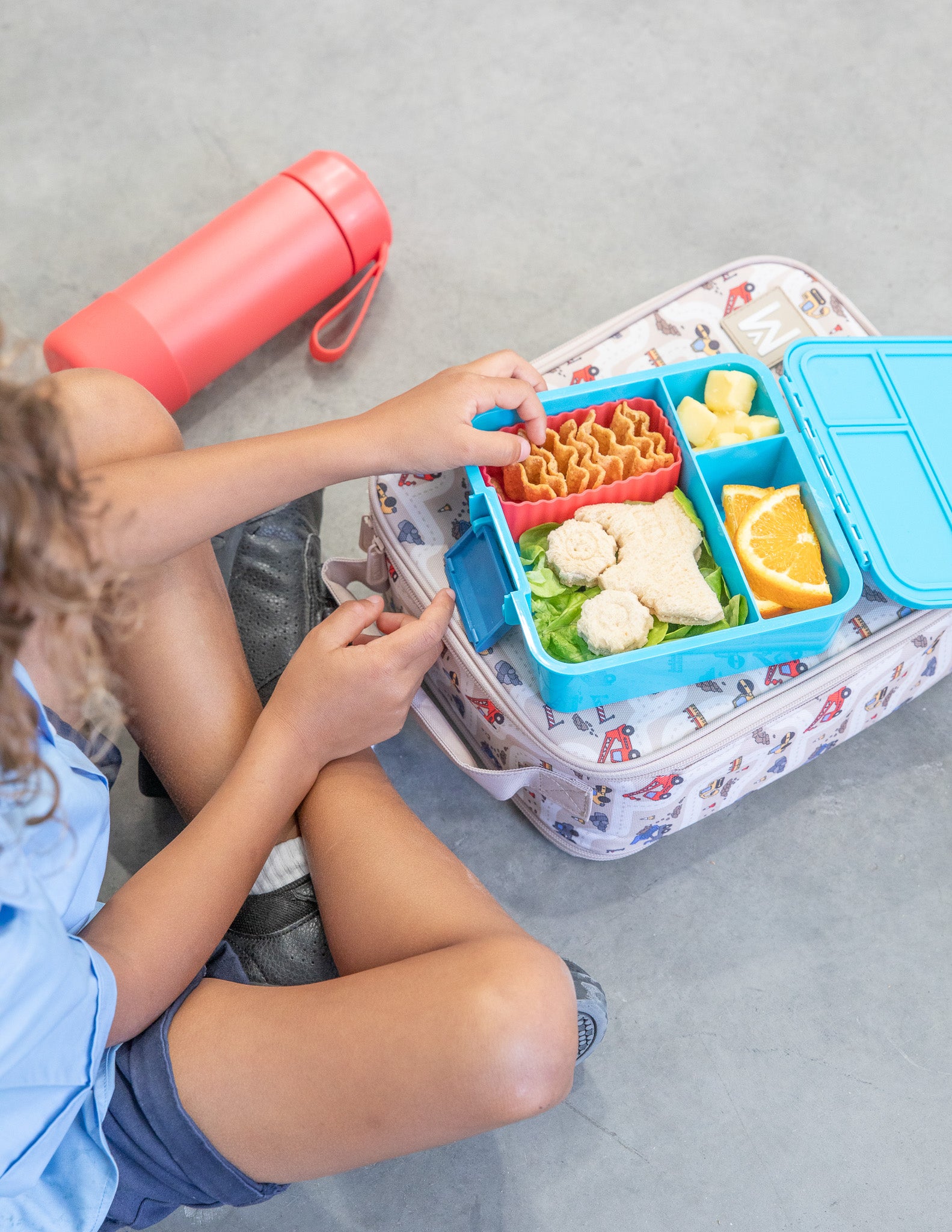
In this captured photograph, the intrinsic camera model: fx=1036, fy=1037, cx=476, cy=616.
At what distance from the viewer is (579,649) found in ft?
2.61

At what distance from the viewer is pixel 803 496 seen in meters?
0.83

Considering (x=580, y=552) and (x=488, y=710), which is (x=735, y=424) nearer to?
(x=580, y=552)

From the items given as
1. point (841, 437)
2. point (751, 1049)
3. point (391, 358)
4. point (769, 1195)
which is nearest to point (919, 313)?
point (841, 437)


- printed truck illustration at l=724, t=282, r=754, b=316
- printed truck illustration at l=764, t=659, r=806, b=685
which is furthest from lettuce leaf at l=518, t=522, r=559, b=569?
printed truck illustration at l=724, t=282, r=754, b=316

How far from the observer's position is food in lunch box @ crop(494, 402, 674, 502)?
2.72 feet

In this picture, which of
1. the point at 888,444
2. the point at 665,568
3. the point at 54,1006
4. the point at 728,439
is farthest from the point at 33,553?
the point at 888,444

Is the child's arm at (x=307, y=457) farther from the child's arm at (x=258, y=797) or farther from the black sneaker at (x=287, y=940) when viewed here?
the black sneaker at (x=287, y=940)

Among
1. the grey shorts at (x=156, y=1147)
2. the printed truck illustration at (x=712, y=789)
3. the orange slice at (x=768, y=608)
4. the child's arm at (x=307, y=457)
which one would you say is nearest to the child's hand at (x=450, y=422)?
the child's arm at (x=307, y=457)

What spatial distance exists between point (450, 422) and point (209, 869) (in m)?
0.37

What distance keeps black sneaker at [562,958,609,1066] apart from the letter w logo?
1.89ft

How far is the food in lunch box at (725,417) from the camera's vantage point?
0.85 meters

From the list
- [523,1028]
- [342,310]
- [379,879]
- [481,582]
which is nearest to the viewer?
[523,1028]

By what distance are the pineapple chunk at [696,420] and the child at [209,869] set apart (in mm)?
125

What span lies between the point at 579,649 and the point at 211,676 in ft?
0.95
